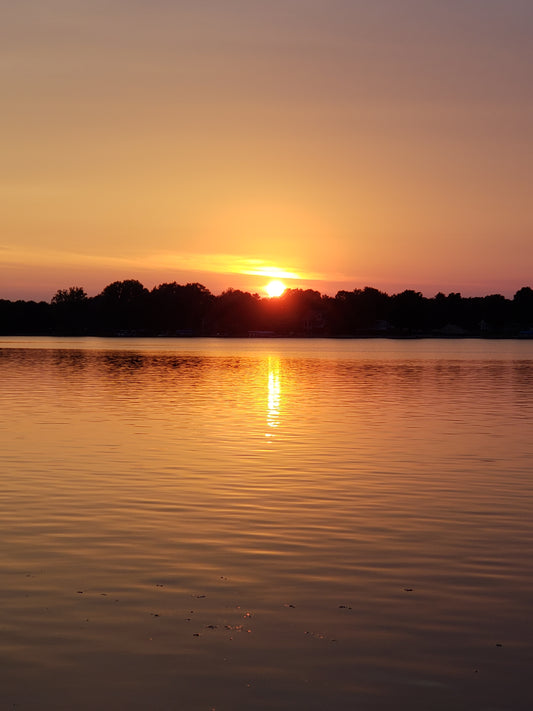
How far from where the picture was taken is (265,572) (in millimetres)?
15898

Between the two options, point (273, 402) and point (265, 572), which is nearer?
point (265, 572)

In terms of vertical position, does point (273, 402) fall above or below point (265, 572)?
below

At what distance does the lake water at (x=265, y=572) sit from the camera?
10914 millimetres

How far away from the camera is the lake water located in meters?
10.9

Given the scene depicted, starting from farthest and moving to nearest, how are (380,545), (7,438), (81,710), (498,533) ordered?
(7,438)
(498,533)
(380,545)
(81,710)

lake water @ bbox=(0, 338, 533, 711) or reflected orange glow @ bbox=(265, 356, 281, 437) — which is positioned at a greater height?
lake water @ bbox=(0, 338, 533, 711)

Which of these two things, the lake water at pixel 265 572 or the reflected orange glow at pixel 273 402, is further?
the reflected orange glow at pixel 273 402

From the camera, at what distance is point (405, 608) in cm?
1380

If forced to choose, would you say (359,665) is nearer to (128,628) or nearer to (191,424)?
(128,628)

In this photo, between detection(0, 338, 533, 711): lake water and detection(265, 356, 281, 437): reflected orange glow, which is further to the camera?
detection(265, 356, 281, 437): reflected orange glow

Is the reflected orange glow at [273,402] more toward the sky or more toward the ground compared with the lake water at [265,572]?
more toward the ground

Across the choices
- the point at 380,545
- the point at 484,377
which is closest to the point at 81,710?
the point at 380,545

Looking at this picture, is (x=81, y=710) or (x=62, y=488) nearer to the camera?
(x=81, y=710)

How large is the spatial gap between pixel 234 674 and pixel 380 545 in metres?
7.32
